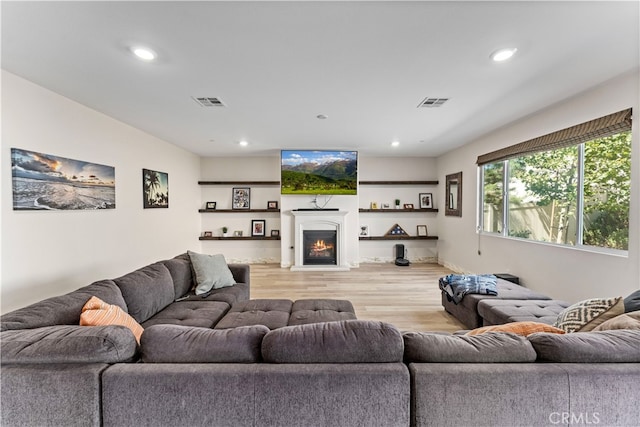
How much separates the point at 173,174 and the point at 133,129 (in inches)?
52.7

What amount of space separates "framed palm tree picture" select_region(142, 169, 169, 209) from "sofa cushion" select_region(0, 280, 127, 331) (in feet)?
8.75

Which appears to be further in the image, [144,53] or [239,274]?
[239,274]

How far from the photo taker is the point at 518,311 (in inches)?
95.0

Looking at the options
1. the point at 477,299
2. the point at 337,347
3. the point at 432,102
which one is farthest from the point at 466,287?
the point at 337,347

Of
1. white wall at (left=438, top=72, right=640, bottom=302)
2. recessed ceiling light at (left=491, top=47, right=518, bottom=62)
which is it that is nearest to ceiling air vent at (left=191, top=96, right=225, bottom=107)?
recessed ceiling light at (left=491, top=47, right=518, bottom=62)

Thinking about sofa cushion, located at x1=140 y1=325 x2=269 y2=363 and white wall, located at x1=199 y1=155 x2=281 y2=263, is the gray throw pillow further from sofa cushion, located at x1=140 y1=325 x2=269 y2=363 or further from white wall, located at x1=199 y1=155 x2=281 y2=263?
white wall, located at x1=199 y1=155 x2=281 y2=263

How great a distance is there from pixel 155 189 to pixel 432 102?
14.6 ft

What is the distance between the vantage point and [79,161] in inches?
118

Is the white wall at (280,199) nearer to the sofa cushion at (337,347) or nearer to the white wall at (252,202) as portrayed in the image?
the white wall at (252,202)

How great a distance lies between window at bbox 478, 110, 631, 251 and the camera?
103 inches

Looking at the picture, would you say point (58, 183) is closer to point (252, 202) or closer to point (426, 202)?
point (252, 202)

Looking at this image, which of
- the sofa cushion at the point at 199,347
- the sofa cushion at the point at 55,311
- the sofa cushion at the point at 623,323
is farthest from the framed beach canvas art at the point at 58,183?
the sofa cushion at the point at 623,323

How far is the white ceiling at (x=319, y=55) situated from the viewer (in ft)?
5.32

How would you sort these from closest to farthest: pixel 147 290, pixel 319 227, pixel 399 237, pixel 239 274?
1. pixel 147 290
2. pixel 239 274
3. pixel 319 227
4. pixel 399 237
